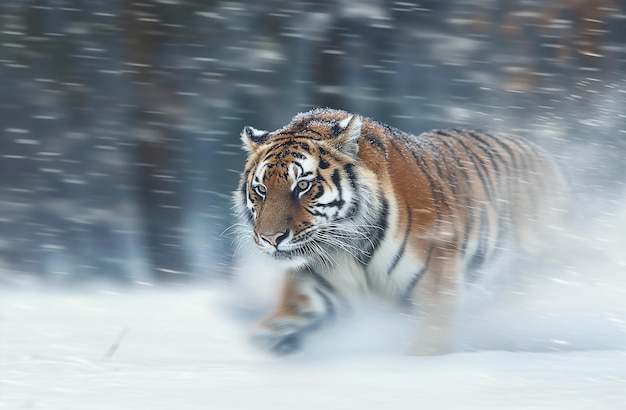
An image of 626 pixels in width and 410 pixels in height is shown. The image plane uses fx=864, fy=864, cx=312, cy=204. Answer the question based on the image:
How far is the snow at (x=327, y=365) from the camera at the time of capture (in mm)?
2729

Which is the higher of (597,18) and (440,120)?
(597,18)

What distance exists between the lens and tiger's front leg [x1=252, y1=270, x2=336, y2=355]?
3598 mm

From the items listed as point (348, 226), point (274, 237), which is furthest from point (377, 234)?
point (274, 237)

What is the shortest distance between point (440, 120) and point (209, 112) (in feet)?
5.36

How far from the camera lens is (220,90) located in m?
5.98

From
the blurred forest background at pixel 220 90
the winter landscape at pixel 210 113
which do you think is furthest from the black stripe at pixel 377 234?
the blurred forest background at pixel 220 90

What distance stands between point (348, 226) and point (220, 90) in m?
2.67

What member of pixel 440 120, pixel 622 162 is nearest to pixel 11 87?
pixel 440 120

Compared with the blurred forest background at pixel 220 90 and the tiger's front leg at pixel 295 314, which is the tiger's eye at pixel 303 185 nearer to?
the tiger's front leg at pixel 295 314

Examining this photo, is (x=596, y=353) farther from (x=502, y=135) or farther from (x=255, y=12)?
Result: (x=255, y=12)

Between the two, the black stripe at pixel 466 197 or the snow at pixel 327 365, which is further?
the black stripe at pixel 466 197

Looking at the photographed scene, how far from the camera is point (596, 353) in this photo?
11.3 ft

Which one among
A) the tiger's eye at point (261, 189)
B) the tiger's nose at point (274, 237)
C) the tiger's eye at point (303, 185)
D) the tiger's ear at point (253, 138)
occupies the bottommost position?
the tiger's nose at point (274, 237)

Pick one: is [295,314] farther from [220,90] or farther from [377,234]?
[220,90]
